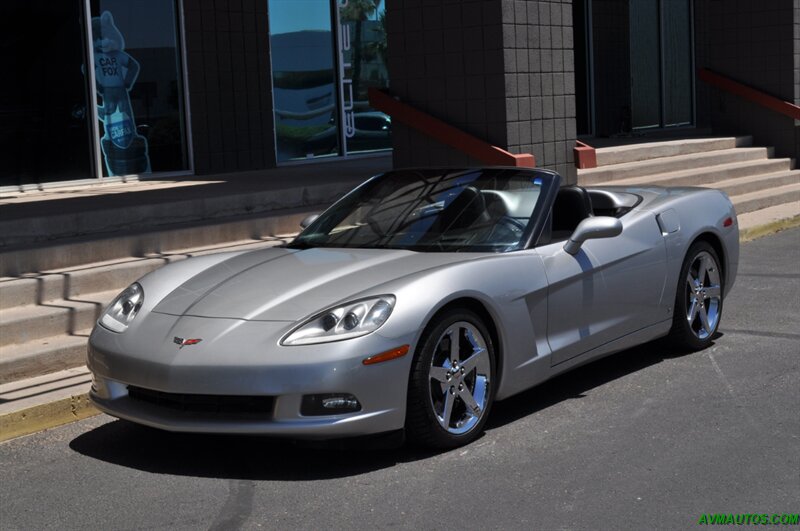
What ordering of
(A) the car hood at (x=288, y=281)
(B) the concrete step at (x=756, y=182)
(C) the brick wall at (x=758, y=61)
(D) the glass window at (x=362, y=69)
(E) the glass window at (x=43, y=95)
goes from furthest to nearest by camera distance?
(C) the brick wall at (x=758, y=61) → (D) the glass window at (x=362, y=69) → (B) the concrete step at (x=756, y=182) → (E) the glass window at (x=43, y=95) → (A) the car hood at (x=288, y=281)

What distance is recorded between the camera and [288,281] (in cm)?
557

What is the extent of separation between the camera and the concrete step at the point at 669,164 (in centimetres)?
1374

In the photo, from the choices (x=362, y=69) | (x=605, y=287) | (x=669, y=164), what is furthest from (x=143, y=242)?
(x=362, y=69)

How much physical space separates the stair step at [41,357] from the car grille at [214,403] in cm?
183

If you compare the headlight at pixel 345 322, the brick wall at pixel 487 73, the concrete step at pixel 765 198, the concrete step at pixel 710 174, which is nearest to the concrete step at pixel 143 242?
the brick wall at pixel 487 73

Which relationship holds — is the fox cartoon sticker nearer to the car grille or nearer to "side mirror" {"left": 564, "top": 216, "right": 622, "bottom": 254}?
"side mirror" {"left": 564, "top": 216, "right": 622, "bottom": 254}

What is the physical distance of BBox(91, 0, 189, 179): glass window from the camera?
13.6 meters

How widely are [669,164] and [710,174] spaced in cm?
55

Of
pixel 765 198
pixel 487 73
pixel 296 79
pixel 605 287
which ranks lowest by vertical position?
pixel 765 198

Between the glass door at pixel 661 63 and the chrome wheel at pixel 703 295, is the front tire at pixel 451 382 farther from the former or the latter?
the glass door at pixel 661 63

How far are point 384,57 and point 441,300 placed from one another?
499 inches

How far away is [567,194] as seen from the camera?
6.62 m

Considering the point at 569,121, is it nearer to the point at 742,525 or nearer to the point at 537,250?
the point at 537,250

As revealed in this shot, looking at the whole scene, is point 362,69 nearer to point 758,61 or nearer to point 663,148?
point 663,148
